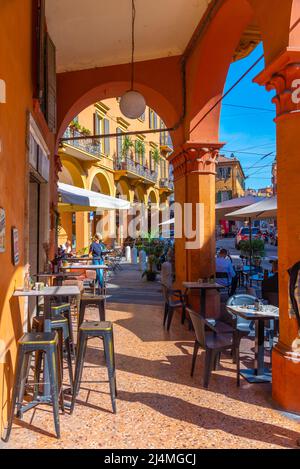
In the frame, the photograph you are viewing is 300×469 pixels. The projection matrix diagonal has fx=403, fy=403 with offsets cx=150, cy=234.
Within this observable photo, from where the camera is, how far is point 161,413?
375 centimetres

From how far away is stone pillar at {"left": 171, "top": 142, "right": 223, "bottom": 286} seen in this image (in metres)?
7.69

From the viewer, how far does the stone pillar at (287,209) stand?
12.5 ft

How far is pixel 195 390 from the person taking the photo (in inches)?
170

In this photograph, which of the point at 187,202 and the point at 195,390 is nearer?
the point at 195,390

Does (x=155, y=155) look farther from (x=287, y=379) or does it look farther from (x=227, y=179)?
(x=287, y=379)

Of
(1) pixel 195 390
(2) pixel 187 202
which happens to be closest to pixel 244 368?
(1) pixel 195 390

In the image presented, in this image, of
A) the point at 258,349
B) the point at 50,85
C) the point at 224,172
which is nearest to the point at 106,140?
the point at 50,85

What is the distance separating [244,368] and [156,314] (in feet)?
11.5

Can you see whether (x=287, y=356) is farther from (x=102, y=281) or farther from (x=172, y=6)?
(x=102, y=281)

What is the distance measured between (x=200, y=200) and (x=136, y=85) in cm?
290

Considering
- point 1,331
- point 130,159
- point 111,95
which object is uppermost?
point 130,159

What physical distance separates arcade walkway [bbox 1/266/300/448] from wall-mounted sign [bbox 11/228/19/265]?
57.8 inches

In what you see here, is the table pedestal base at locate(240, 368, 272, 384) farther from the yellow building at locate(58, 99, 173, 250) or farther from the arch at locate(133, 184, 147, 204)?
the arch at locate(133, 184, 147, 204)

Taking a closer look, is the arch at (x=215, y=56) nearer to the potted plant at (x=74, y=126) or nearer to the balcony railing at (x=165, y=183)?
the potted plant at (x=74, y=126)
